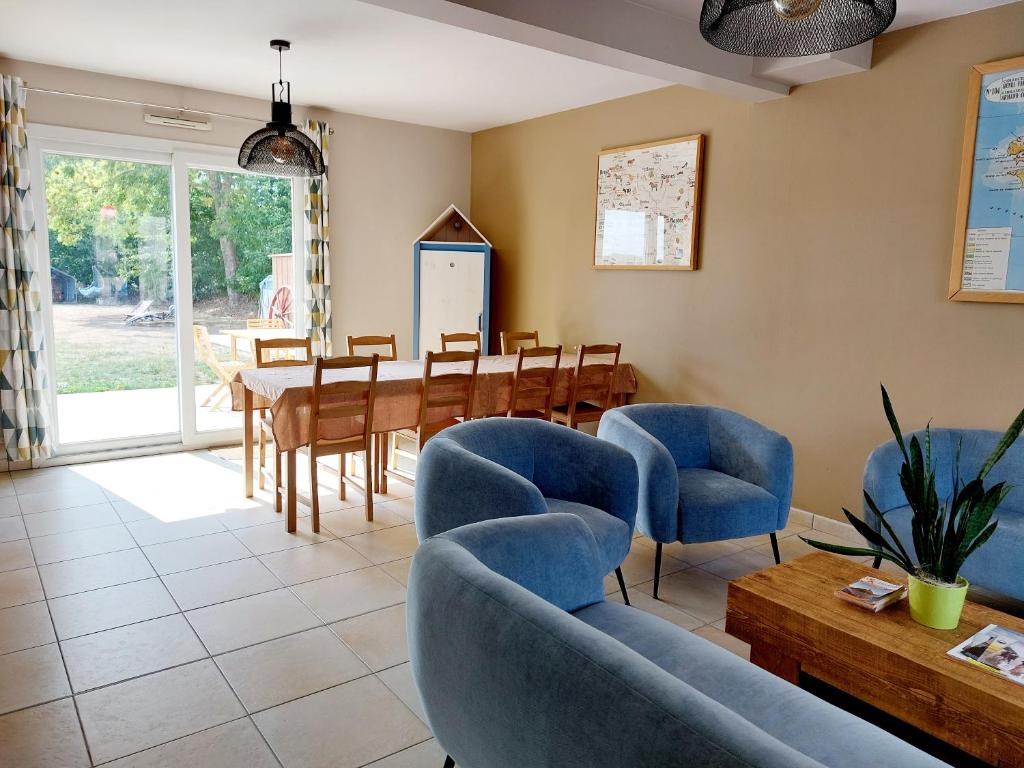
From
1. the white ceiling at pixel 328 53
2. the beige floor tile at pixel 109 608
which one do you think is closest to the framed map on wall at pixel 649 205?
the white ceiling at pixel 328 53

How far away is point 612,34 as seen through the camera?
333cm

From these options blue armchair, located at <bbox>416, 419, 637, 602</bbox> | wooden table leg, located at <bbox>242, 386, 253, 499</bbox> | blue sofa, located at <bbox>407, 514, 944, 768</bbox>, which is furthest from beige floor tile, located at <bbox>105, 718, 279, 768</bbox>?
wooden table leg, located at <bbox>242, 386, 253, 499</bbox>

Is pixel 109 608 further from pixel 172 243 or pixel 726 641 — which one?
pixel 172 243

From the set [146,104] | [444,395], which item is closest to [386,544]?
[444,395]

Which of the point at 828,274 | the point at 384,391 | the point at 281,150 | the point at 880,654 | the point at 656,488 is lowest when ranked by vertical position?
the point at 880,654

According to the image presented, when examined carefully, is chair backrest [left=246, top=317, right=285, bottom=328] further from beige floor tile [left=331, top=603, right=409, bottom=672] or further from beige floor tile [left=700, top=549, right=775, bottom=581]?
beige floor tile [left=700, top=549, right=775, bottom=581]

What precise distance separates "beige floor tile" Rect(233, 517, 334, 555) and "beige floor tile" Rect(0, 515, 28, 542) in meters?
1.05

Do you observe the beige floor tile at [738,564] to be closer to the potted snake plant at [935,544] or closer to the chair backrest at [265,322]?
the potted snake plant at [935,544]

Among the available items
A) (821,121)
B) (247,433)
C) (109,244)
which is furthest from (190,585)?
(821,121)

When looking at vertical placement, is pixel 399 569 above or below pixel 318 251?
below

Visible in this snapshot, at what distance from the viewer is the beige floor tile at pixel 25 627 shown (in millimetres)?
2578

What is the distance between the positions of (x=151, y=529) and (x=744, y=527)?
117 inches

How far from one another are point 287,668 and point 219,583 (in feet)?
2.73

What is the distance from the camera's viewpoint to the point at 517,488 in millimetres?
2305
